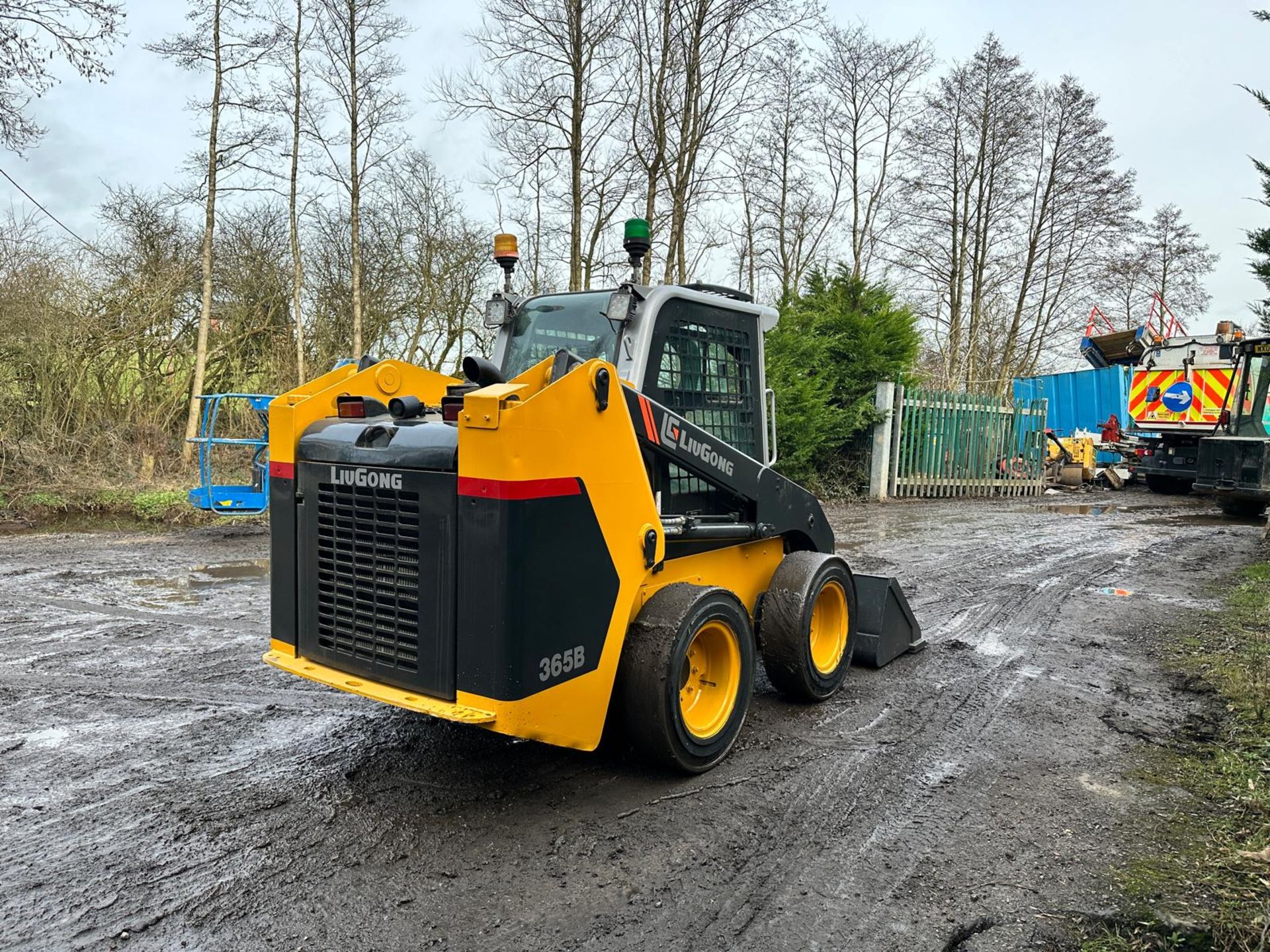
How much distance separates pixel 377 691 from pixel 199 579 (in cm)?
589

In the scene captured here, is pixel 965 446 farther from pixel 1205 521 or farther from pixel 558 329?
pixel 558 329

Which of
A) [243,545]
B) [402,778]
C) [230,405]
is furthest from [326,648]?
[230,405]

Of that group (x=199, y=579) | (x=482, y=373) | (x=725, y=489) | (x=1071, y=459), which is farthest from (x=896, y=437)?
(x=482, y=373)

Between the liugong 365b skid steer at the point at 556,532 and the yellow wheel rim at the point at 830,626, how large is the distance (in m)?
0.18

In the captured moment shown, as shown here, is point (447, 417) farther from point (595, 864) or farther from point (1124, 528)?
point (1124, 528)

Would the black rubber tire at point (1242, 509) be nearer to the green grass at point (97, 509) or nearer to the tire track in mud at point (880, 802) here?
the tire track in mud at point (880, 802)

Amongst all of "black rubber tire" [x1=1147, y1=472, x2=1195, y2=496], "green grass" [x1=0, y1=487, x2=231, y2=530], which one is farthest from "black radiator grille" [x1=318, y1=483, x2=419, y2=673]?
"black rubber tire" [x1=1147, y1=472, x2=1195, y2=496]

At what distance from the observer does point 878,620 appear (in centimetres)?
560

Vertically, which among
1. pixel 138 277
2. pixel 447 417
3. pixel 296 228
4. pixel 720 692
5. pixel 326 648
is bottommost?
pixel 720 692

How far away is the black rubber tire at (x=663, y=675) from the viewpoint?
3.58m

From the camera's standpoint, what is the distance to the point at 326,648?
→ 12.1 ft

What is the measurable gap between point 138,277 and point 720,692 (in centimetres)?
1539

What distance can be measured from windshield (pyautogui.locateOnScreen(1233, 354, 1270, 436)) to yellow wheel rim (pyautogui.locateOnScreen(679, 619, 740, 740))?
12368 mm

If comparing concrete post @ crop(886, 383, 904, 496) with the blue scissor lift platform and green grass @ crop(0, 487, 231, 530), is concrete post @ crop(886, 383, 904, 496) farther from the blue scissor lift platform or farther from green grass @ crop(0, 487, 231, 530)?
green grass @ crop(0, 487, 231, 530)
